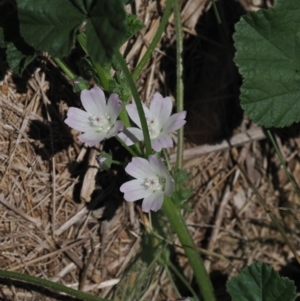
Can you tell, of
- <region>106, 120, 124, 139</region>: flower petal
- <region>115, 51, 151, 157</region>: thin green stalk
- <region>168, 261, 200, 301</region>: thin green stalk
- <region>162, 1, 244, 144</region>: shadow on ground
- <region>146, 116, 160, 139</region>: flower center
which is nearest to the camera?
<region>115, 51, 151, 157</region>: thin green stalk

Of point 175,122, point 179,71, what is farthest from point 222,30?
point 175,122

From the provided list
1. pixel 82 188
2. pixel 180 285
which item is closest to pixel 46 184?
pixel 82 188

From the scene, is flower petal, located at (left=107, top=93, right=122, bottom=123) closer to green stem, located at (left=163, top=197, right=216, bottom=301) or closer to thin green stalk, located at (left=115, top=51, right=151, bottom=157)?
thin green stalk, located at (left=115, top=51, right=151, bottom=157)

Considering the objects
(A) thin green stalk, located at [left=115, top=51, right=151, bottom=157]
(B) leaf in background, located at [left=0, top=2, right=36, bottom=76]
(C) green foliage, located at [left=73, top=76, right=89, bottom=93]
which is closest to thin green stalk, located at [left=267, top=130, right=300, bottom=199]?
(A) thin green stalk, located at [left=115, top=51, right=151, bottom=157]

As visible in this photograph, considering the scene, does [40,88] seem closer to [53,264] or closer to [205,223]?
[53,264]

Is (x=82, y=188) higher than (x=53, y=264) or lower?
higher

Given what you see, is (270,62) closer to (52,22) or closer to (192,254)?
(192,254)
